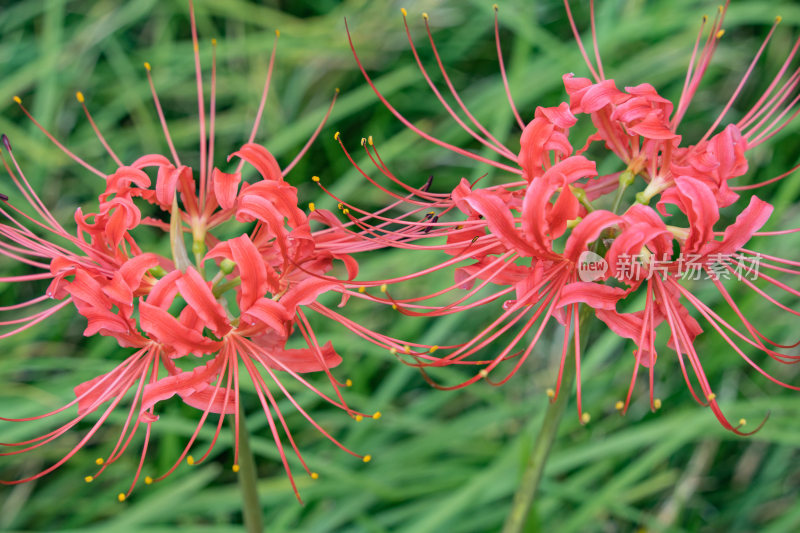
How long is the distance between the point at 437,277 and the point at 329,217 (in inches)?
40.0

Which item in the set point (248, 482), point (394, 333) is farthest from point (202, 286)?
point (394, 333)

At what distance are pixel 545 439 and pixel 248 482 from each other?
422 mm

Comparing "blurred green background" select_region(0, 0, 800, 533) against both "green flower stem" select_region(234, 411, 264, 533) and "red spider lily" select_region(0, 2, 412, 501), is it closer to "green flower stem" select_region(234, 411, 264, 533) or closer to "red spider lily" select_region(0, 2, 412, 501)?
"green flower stem" select_region(234, 411, 264, 533)

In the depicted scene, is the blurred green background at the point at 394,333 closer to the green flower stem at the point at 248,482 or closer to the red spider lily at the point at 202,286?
the green flower stem at the point at 248,482

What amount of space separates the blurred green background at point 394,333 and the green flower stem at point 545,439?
31cm

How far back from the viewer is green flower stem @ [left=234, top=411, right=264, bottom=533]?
1.04 meters

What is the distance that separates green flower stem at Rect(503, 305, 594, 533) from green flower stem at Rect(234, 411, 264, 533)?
0.38 metres

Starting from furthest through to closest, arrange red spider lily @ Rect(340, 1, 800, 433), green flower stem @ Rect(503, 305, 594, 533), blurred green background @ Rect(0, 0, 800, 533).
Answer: blurred green background @ Rect(0, 0, 800, 533)
green flower stem @ Rect(503, 305, 594, 533)
red spider lily @ Rect(340, 1, 800, 433)

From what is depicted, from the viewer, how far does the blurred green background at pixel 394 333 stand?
1.78 m

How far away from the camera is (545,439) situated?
43.3 inches

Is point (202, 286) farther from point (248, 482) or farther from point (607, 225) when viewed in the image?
point (607, 225)

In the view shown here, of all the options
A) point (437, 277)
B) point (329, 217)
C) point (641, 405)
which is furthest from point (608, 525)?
point (329, 217)

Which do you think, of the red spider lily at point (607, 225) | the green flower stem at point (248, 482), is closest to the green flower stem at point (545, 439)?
the red spider lily at point (607, 225)

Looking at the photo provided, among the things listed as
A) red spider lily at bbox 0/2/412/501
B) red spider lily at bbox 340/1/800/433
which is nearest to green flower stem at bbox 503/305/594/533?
red spider lily at bbox 340/1/800/433
